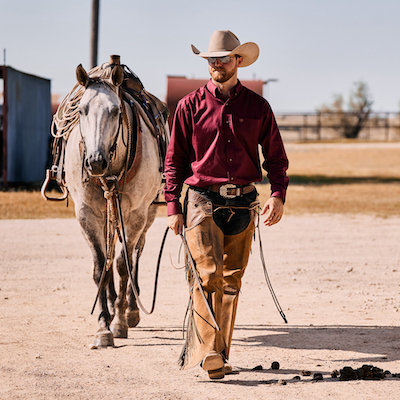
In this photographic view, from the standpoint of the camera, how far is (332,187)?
22.8 m

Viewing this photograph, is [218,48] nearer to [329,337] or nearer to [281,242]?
[329,337]

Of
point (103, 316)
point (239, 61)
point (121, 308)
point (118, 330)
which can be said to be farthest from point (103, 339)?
point (239, 61)

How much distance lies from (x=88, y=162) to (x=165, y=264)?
4.92 meters

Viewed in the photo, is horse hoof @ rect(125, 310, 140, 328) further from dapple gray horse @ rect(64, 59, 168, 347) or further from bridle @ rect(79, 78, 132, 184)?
bridle @ rect(79, 78, 132, 184)

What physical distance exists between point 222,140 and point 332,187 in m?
18.6

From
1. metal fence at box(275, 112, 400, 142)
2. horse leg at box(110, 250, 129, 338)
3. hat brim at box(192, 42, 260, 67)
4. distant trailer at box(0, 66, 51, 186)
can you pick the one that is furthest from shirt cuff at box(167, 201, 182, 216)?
metal fence at box(275, 112, 400, 142)

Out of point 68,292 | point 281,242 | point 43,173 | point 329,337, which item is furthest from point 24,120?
point 329,337

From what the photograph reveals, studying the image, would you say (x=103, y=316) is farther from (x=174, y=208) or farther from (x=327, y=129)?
(x=327, y=129)

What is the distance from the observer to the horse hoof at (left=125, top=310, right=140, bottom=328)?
253 inches

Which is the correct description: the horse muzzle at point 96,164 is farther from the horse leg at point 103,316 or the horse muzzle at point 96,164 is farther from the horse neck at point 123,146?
the horse leg at point 103,316

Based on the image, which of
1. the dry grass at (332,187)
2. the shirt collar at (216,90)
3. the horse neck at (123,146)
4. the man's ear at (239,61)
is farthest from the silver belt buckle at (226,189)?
the dry grass at (332,187)

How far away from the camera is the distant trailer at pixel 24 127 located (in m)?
20.0

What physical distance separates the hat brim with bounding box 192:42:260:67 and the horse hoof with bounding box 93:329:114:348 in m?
2.36

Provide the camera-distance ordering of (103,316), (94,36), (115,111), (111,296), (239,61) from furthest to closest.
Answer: (94,36) → (111,296) → (103,316) → (115,111) → (239,61)
